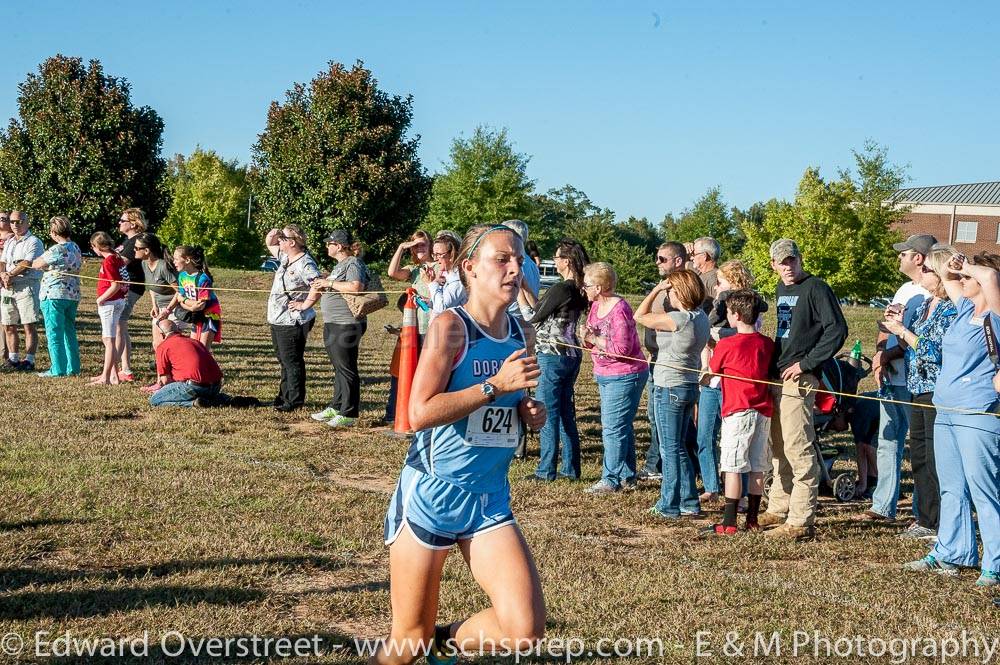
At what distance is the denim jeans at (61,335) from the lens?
12.4 m

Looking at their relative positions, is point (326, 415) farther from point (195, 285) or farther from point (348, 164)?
point (348, 164)

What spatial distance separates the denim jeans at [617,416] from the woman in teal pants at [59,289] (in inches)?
305

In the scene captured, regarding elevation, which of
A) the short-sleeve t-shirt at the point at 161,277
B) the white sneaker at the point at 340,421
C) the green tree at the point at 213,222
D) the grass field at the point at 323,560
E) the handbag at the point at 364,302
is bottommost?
the grass field at the point at 323,560

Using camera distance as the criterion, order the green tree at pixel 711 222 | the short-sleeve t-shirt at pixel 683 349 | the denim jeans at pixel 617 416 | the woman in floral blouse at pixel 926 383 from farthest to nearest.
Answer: the green tree at pixel 711 222 → the denim jeans at pixel 617 416 → the short-sleeve t-shirt at pixel 683 349 → the woman in floral blouse at pixel 926 383

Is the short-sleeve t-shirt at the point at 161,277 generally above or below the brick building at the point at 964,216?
below

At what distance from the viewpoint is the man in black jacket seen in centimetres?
693

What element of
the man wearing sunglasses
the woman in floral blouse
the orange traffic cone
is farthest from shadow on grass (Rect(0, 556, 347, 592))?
the woman in floral blouse

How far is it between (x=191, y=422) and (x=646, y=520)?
207 inches

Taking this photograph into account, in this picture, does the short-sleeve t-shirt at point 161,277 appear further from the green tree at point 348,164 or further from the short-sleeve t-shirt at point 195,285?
the green tree at point 348,164

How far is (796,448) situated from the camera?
7.08 m

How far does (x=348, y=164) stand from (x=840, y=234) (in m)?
22.8

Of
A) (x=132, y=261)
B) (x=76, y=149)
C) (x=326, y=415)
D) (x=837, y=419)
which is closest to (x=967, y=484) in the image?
(x=837, y=419)

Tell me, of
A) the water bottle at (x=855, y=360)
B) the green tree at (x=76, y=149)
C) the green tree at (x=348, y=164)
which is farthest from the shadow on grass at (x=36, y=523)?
the green tree at (x=348, y=164)

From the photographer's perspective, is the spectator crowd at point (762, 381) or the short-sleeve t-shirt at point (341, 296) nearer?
the spectator crowd at point (762, 381)
